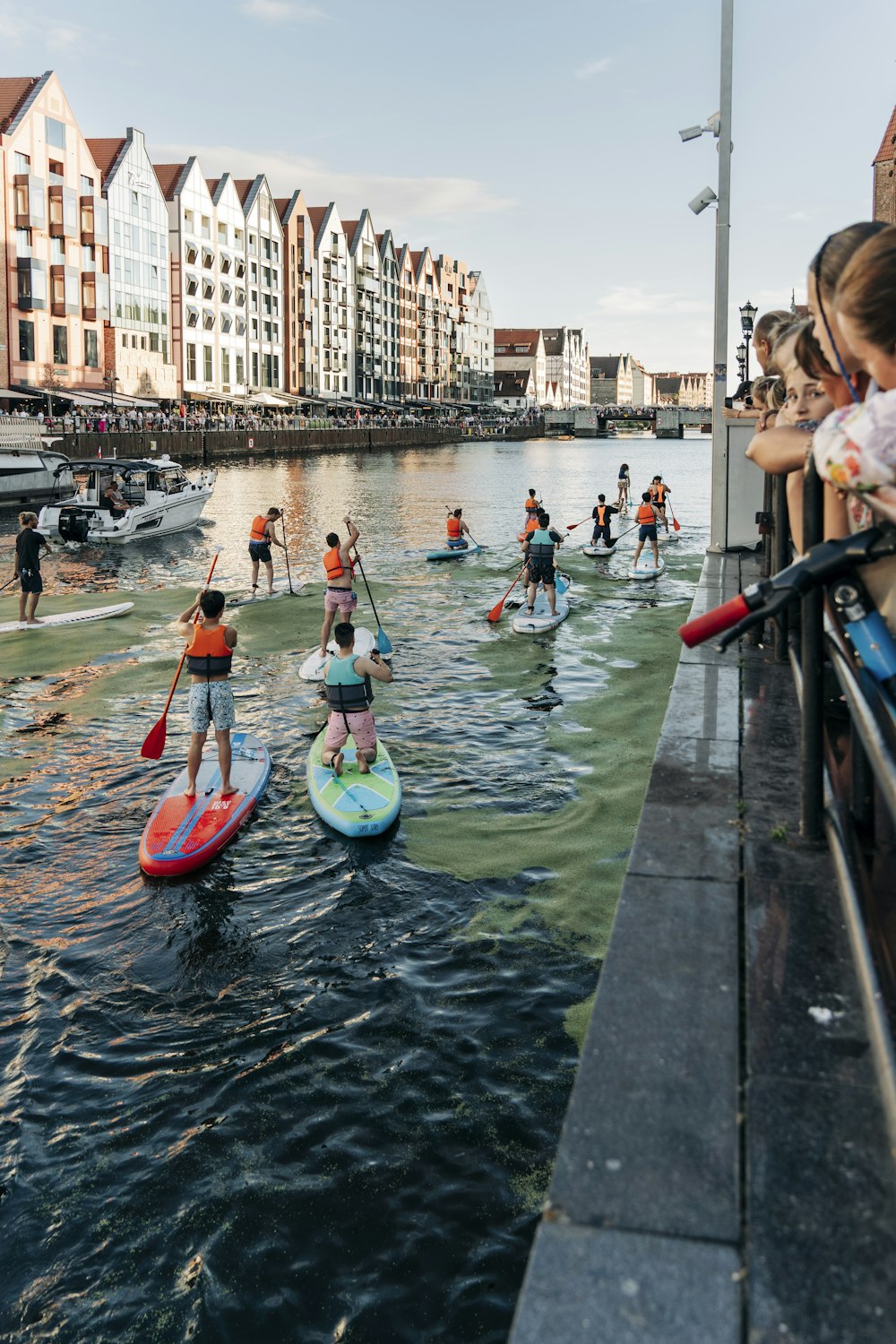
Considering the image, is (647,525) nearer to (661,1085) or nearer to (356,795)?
(356,795)

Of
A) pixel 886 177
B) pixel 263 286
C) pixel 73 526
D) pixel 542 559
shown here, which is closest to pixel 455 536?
pixel 542 559

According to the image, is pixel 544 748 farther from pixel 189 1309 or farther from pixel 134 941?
pixel 189 1309

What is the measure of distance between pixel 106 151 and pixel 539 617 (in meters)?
65.0

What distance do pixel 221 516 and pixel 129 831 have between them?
107 ft

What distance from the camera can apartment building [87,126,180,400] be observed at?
2697 inches

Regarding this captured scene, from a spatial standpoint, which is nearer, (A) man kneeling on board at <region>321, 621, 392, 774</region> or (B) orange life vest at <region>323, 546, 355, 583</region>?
(A) man kneeling on board at <region>321, 621, 392, 774</region>

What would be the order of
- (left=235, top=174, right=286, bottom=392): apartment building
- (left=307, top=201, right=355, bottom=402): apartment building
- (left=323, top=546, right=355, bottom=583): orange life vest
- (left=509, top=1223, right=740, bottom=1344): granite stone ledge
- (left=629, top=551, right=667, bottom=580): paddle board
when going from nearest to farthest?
1. (left=509, top=1223, right=740, bottom=1344): granite stone ledge
2. (left=323, top=546, right=355, bottom=583): orange life vest
3. (left=629, top=551, right=667, bottom=580): paddle board
4. (left=235, top=174, right=286, bottom=392): apartment building
5. (left=307, top=201, right=355, bottom=402): apartment building

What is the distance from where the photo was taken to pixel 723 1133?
2701 millimetres

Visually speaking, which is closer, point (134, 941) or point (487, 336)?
point (134, 941)

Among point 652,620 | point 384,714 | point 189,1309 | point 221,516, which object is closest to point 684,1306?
point 189,1309

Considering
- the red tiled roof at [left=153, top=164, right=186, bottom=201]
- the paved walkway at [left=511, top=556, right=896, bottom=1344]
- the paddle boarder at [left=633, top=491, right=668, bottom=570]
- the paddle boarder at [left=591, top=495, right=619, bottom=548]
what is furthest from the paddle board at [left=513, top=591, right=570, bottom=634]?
the red tiled roof at [left=153, top=164, right=186, bottom=201]

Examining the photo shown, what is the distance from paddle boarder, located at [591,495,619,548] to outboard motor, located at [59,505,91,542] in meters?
14.9

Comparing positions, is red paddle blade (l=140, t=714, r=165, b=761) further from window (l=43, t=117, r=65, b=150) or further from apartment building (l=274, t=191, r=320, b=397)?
apartment building (l=274, t=191, r=320, b=397)

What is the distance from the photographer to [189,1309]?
183 inches
